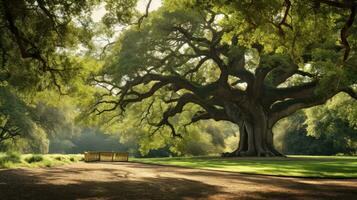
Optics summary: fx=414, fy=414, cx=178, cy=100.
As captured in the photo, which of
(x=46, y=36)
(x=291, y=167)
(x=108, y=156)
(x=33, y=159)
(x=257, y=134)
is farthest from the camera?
(x=257, y=134)

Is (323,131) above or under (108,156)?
above

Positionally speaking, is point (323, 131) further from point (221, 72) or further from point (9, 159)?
point (9, 159)

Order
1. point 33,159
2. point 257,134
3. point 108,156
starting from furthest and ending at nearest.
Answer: point 257,134
point 108,156
point 33,159

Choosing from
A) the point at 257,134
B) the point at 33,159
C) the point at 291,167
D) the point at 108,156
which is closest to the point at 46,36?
the point at 33,159

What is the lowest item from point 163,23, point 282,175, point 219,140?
point 282,175

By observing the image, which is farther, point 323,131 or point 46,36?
point 323,131

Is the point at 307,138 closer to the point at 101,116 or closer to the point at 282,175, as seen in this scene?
the point at 101,116

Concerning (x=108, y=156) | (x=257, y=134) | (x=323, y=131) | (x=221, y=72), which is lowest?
(x=108, y=156)

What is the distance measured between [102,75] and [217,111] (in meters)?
13.8

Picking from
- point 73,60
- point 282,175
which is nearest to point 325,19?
point 282,175

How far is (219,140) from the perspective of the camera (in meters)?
62.8

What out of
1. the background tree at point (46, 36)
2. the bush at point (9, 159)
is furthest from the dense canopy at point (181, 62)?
the bush at point (9, 159)

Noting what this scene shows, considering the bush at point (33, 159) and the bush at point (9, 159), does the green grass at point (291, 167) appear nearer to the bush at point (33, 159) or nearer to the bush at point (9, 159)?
the bush at point (33, 159)

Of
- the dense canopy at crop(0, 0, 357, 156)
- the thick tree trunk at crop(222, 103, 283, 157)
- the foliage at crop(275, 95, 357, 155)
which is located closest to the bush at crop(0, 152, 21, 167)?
the dense canopy at crop(0, 0, 357, 156)
